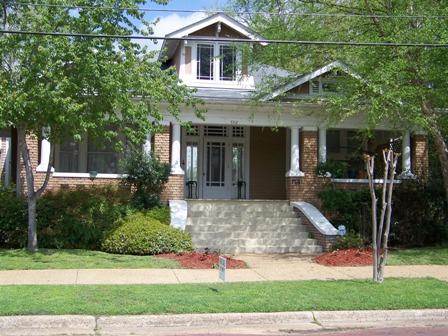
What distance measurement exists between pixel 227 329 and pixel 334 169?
1186 centimetres

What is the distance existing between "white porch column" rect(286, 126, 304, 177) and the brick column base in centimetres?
361

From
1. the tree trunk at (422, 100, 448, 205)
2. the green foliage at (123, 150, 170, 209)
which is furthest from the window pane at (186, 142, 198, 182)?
the tree trunk at (422, 100, 448, 205)

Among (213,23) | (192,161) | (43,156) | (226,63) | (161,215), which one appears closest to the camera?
(161,215)

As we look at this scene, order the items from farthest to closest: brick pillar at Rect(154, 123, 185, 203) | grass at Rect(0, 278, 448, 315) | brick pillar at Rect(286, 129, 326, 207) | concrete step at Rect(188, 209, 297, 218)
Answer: brick pillar at Rect(286, 129, 326, 207) < brick pillar at Rect(154, 123, 185, 203) < concrete step at Rect(188, 209, 297, 218) < grass at Rect(0, 278, 448, 315)

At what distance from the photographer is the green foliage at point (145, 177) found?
17953 millimetres

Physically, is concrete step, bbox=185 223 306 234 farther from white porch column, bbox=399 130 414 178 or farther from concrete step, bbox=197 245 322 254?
white porch column, bbox=399 130 414 178

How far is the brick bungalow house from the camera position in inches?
755

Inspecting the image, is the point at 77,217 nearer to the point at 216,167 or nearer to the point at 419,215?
the point at 216,167

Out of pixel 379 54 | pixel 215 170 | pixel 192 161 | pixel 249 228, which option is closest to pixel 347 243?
pixel 249 228

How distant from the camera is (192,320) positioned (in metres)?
8.48

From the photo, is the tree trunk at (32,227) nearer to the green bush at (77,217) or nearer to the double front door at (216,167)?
the green bush at (77,217)

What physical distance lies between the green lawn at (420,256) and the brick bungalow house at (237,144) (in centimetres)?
250

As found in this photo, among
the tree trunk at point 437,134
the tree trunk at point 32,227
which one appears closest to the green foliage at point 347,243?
the tree trunk at point 437,134

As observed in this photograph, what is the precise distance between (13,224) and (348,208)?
9.93 meters
